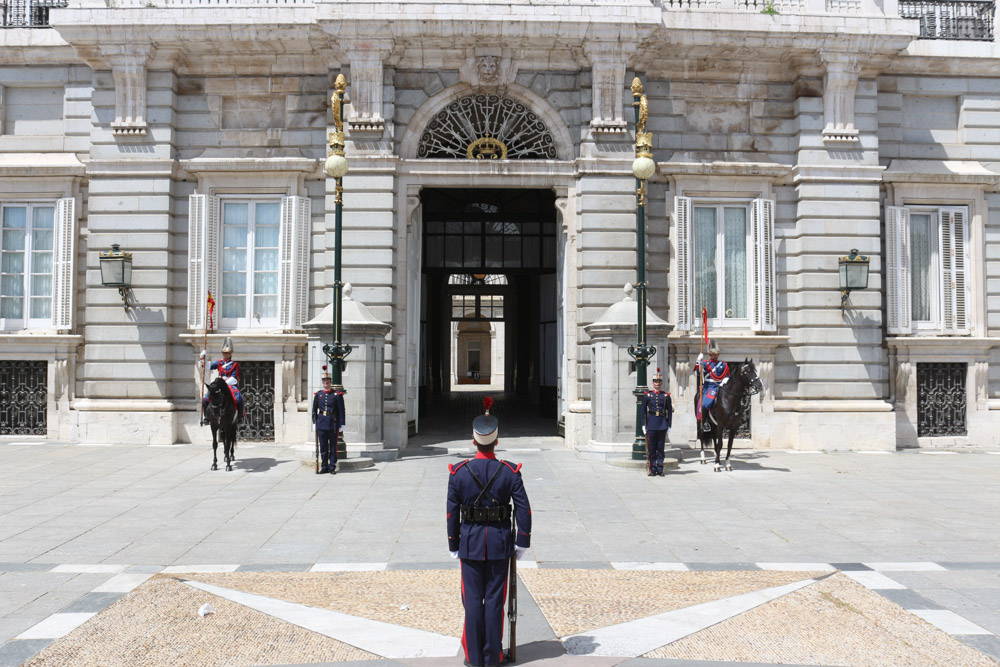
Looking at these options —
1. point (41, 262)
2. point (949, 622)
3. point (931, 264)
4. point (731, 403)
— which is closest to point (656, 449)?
point (731, 403)

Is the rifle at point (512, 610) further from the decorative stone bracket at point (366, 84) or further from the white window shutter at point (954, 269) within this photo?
the white window shutter at point (954, 269)

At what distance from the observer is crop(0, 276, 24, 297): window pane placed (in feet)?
55.6

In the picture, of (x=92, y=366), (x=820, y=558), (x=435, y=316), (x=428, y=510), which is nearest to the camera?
(x=820, y=558)

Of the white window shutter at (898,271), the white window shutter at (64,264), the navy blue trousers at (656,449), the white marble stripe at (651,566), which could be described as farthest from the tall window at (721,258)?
the white window shutter at (64,264)

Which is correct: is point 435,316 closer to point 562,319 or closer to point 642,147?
point 562,319

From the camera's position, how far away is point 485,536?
5074 mm

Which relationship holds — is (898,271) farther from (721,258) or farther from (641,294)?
(641,294)

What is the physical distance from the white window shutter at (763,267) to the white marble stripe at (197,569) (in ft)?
40.9

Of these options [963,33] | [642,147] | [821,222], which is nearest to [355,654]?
[642,147]

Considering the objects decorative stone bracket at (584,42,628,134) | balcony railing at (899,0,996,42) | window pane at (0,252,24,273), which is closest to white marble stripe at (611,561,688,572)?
decorative stone bracket at (584,42,628,134)

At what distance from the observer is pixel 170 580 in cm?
692

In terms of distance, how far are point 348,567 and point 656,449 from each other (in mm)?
6815

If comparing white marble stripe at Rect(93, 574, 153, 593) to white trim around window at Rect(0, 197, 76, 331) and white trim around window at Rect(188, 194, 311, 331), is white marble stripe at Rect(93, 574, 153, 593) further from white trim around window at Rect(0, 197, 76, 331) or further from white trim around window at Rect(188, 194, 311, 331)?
white trim around window at Rect(0, 197, 76, 331)

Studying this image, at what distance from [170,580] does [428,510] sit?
12.2 ft
